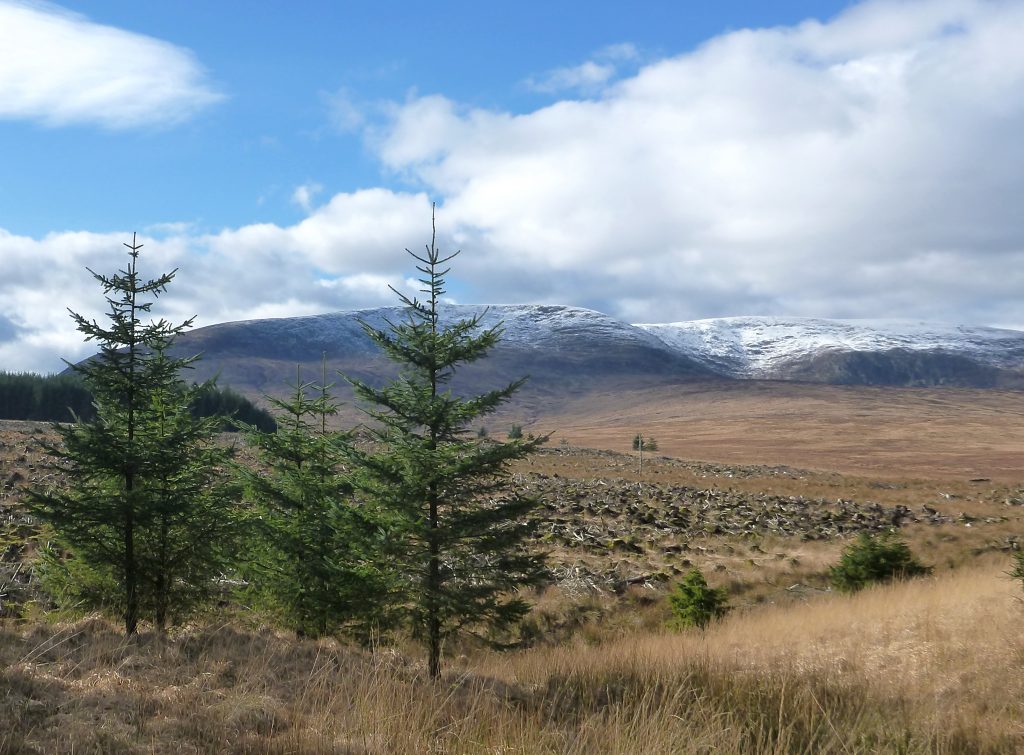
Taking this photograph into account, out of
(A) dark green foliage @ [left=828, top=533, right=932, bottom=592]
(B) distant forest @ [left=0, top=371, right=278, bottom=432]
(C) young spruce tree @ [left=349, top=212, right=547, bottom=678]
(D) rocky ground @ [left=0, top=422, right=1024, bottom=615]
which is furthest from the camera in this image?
(B) distant forest @ [left=0, top=371, right=278, bottom=432]

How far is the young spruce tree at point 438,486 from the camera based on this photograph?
9422mm

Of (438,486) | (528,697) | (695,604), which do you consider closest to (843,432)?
(695,604)

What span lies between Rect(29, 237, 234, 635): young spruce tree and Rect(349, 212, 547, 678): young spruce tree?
274 cm

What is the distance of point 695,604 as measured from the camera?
14188 mm

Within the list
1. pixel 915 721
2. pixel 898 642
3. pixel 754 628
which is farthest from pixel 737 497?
pixel 915 721

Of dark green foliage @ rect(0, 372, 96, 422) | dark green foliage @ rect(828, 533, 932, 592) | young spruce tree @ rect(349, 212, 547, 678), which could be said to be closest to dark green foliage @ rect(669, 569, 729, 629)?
dark green foliage @ rect(828, 533, 932, 592)

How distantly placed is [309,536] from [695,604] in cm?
741

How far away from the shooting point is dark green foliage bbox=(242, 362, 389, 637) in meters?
10.5

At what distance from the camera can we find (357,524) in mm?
10062

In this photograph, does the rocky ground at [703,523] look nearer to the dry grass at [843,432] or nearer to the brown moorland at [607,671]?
the brown moorland at [607,671]

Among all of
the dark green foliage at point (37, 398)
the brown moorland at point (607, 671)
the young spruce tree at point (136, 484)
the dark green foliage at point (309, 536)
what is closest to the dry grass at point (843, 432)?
the brown moorland at point (607, 671)

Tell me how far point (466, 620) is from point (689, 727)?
533 centimetres

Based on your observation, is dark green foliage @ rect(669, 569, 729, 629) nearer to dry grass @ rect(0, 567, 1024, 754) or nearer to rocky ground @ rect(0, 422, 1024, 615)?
rocky ground @ rect(0, 422, 1024, 615)

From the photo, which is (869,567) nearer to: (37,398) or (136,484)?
(136,484)
